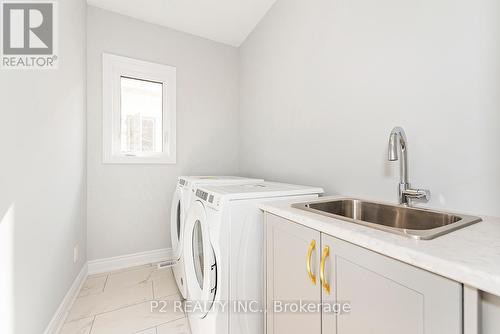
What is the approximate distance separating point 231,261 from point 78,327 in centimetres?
126

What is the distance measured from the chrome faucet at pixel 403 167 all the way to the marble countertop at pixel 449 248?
21 centimetres

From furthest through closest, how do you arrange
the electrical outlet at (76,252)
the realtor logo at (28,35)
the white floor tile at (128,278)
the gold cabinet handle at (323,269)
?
the white floor tile at (128,278) < the electrical outlet at (76,252) < the realtor logo at (28,35) < the gold cabinet handle at (323,269)

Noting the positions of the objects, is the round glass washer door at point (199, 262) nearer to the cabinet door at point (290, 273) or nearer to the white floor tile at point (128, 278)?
the cabinet door at point (290, 273)

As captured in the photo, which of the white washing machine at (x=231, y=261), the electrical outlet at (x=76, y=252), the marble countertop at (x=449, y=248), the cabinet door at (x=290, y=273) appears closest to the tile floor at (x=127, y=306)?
the electrical outlet at (x=76, y=252)

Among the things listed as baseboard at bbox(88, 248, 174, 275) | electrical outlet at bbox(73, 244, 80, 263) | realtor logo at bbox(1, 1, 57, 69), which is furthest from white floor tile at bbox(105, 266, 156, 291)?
realtor logo at bbox(1, 1, 57, 69)

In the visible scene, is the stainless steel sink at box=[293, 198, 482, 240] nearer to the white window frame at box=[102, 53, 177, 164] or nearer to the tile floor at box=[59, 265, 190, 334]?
the tile floor at box=[59, 265, 190, 334]

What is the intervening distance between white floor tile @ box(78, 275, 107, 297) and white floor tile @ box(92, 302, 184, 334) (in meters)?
0.40

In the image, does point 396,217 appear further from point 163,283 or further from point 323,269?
point 163,283

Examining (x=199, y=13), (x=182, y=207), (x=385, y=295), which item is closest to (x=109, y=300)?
(x=182, y=207)

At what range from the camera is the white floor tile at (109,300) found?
1669 millimetres

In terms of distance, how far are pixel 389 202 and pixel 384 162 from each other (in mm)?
221

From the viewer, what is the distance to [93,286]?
202 centimetres

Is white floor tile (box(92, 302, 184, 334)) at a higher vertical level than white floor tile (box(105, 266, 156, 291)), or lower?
lower

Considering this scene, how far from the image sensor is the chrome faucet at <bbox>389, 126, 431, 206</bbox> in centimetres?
101
